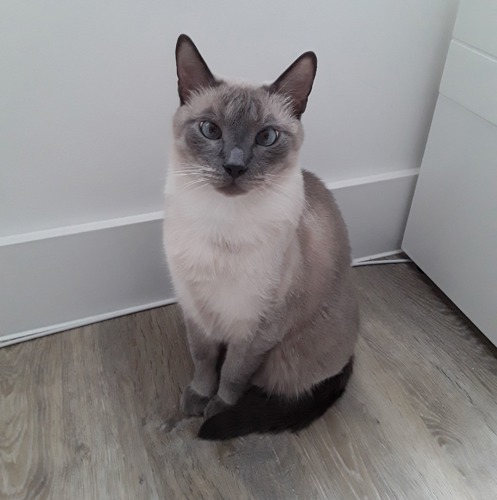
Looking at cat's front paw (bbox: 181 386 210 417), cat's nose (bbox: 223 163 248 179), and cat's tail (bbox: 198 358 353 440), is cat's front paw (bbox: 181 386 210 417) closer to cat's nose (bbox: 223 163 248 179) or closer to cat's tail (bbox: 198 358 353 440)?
cat's tail (bbox: 198 358 353 440)

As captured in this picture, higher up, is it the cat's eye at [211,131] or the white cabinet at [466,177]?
the cat's eye at [211,131]

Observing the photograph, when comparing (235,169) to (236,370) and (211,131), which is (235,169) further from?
(236,370)

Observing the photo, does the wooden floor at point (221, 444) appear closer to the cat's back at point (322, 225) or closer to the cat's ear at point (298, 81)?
the cat's back at point (322, 225)

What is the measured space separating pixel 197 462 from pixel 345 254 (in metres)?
0.58

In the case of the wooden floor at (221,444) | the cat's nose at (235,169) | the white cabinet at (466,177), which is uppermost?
the cat's nose at (235,169)

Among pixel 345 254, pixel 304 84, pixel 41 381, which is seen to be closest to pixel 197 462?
pixel 41 381

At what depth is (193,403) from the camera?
1.22 meters

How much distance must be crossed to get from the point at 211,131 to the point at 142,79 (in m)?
0.39

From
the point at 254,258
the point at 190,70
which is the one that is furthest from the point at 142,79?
the point at 254,258

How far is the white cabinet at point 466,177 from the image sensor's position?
4.21ft

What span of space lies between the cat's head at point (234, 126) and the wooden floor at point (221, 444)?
23.8 inches

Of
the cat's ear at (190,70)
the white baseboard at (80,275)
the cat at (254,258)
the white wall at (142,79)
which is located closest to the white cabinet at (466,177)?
the white wall at (142,79)

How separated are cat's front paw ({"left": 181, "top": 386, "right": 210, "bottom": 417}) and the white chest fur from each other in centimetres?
27

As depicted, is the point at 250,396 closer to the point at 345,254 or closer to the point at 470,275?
the point at 345,254
